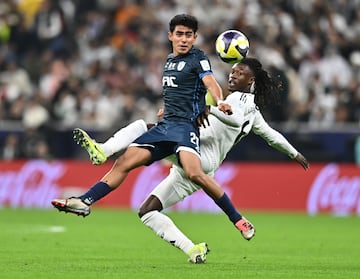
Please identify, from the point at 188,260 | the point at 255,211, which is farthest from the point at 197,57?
the point at 255,211

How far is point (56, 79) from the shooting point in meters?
25.0

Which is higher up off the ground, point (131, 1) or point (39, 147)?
point (131, 1)

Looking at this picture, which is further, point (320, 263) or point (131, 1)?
point (131, 1)

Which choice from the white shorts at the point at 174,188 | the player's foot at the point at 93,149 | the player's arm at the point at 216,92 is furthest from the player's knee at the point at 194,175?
the player's foot at the point at 93,149

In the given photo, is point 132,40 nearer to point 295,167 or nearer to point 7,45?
point 7,45

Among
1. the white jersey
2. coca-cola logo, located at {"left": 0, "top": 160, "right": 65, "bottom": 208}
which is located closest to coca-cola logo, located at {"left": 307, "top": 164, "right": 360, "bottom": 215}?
coca-cola logo, located at {"left": 0, "top": 160, "right": 65, "bottom": 208}

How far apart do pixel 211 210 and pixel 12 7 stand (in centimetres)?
802

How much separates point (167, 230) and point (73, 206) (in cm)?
125

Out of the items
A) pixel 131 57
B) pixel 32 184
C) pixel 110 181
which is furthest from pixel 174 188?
pixel 131 57

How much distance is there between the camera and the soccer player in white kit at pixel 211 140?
1141 centimetres

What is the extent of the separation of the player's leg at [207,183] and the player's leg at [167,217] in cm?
46

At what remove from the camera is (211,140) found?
39.4 ft

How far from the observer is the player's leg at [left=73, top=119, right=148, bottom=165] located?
1116 centimetres

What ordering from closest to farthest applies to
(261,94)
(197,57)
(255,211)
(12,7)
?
1. (197,57)
2. (261,94)
3. (255,211)
4. (12,7)
